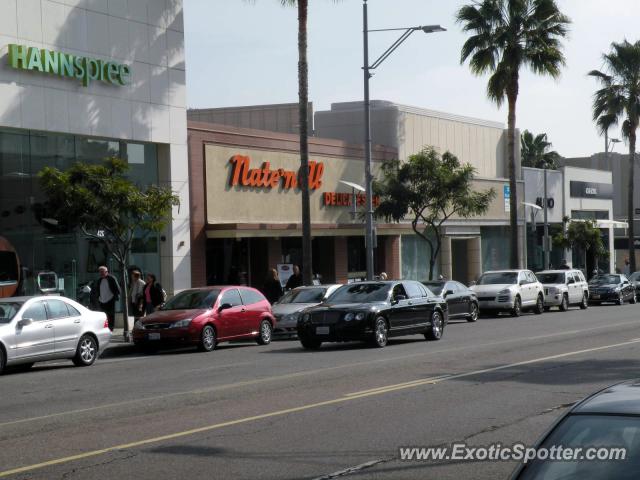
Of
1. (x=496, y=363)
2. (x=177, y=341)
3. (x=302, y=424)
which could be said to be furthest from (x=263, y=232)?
(x=302, y=424)

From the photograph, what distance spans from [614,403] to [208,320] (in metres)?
18.5

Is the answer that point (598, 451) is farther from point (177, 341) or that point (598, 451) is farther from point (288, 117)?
point (288, 117)

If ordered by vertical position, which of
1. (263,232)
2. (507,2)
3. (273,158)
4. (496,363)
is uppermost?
(507,2)

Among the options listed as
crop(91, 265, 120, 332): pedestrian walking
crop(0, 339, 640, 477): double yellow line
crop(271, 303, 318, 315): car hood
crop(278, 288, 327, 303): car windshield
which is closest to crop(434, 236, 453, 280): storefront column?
crop(278, 288, 327, 303): car windshield

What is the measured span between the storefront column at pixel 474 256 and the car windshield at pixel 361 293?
29046 millimetres

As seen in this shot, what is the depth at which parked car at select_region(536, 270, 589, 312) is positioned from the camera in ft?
134

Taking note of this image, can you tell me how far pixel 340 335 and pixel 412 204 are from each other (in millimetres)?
17627

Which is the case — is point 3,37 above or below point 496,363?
above

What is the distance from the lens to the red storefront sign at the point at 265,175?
117 ft

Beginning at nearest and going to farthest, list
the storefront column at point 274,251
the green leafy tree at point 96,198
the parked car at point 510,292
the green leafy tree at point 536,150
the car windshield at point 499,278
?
1. the green leafy tree at point 96,198
2. the parked car at point 510,292
3. the storefront column at point 274,251
4. the car windshield at point 499,278
5. the green leafy tree at point 536,150

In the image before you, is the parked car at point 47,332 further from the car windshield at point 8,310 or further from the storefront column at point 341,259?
the storefront column at point 341,259

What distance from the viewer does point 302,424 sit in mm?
11539

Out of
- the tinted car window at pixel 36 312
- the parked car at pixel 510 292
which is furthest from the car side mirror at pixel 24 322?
the parked car at pixel 510 292

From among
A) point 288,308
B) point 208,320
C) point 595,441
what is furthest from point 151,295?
point 595,441
